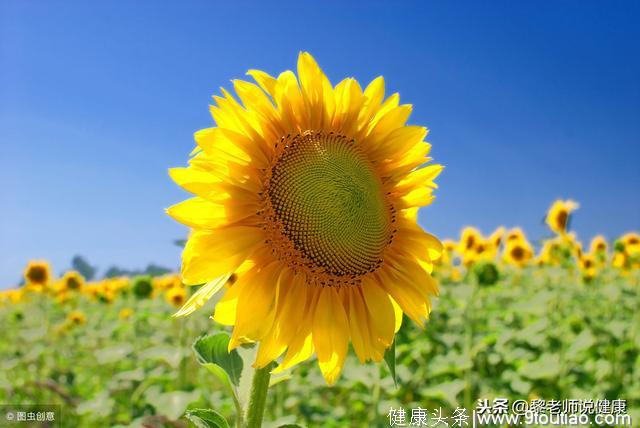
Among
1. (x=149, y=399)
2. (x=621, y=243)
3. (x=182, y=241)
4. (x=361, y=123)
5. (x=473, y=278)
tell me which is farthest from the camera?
(x=621, y=243)

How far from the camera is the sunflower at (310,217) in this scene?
1.44 metres

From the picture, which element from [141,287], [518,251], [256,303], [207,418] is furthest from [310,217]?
[518,251]

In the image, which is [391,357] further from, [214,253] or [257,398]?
[214,253]

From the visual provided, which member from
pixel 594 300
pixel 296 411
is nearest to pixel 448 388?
pixel 296 411

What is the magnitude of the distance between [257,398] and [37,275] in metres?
7.59

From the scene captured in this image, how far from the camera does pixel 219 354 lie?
1.53 m

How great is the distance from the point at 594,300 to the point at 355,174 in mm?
6044

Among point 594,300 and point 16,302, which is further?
point 16,302

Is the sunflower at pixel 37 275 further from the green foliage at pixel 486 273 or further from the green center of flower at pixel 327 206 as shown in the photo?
the green center of flower at pixel 327 206

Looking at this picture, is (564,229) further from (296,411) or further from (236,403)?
(236,403)

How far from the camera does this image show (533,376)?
3605mm

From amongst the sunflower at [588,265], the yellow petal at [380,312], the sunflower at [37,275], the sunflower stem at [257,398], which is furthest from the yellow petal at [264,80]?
the sunflower at [37,275]

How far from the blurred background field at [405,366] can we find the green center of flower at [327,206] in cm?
35

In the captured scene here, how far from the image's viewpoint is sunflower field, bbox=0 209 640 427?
3174mm
